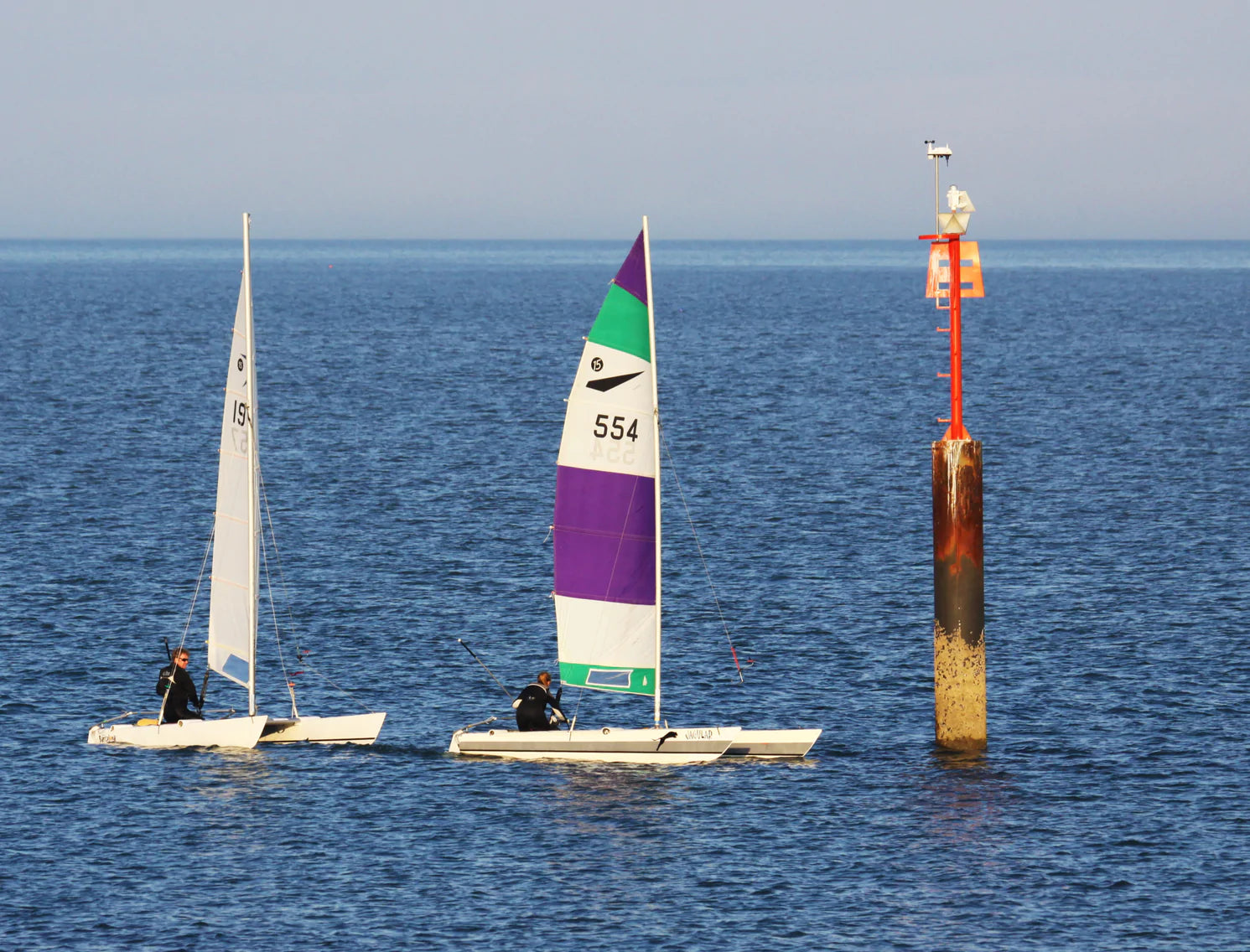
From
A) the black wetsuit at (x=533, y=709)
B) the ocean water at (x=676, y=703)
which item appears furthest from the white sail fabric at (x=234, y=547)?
the black wetsuit at (x=533, y=709)

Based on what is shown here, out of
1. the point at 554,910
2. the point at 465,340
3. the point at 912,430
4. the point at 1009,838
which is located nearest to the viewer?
the point at 554,910

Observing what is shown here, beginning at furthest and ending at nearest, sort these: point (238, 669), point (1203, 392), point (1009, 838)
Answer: point (1203, 392) < point (238, 669) < point (1009, 838)

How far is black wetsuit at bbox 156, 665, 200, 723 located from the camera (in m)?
44.2

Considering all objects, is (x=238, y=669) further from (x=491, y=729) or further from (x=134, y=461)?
(x=134, y=461)

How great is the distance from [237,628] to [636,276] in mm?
13617

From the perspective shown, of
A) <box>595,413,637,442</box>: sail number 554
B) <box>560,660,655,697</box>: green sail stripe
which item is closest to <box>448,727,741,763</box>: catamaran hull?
<box>560,660,655,697</box>: green sail stripe

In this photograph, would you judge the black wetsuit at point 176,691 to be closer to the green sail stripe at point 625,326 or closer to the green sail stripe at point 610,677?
the green sail stripe at point 610,677

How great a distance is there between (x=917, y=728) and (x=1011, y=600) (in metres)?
16.3

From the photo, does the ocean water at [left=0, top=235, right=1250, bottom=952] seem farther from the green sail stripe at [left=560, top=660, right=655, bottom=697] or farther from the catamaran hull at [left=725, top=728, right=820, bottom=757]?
the green sail stripe at [left=560, top=660, right=655, bottom=697]

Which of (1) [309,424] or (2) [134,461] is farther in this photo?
(1) [309,424]

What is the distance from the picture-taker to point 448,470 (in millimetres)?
92125

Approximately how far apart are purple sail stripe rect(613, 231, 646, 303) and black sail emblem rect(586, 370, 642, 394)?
1781 millimetres

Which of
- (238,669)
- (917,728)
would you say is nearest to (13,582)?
(238,669)

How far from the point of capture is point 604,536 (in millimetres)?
42906
